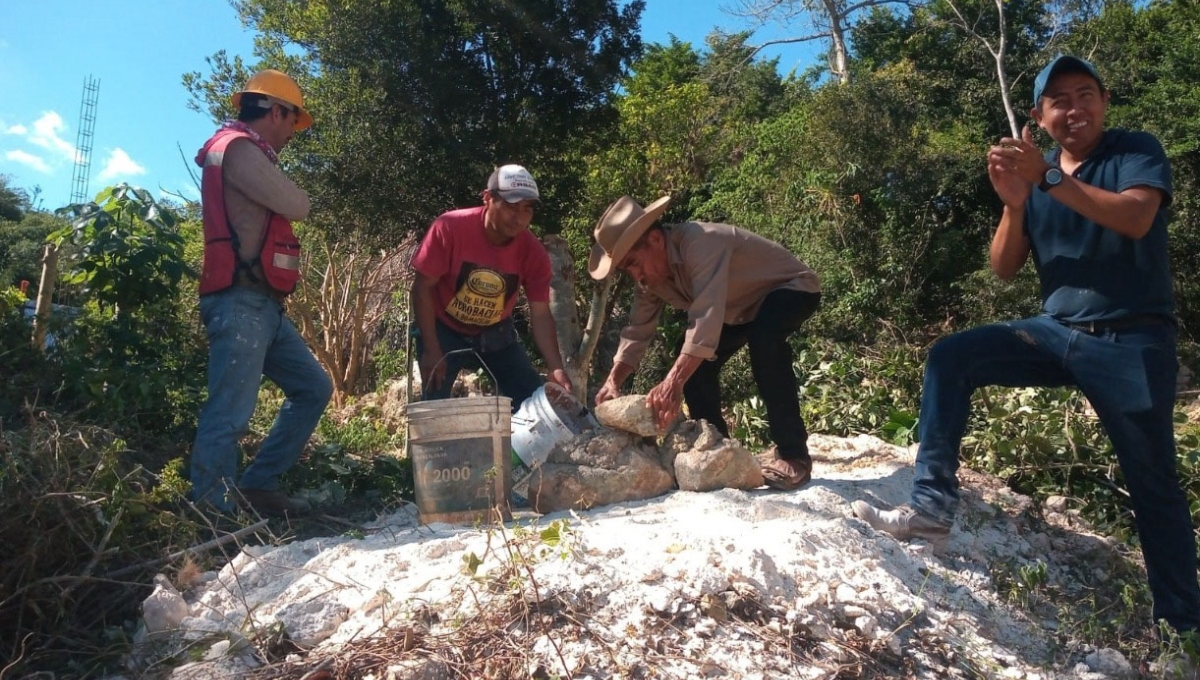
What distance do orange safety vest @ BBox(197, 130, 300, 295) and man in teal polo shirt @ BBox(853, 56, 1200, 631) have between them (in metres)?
2.61

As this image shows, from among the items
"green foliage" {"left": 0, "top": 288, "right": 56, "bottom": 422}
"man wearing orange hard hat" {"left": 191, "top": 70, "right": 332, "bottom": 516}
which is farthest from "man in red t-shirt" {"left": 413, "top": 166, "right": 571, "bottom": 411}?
"green foliage" {"left": 0, "top": 288, "right": 56, "bottom": 422}

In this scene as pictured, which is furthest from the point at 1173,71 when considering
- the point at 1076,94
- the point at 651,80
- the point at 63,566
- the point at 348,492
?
the point at 63,566

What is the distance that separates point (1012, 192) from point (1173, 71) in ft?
43.2

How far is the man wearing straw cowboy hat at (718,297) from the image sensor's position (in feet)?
13.5

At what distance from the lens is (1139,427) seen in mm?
3127

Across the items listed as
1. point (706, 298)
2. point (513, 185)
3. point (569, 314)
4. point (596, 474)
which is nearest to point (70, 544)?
point (596, 474)

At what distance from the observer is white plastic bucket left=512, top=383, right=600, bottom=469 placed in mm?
4254

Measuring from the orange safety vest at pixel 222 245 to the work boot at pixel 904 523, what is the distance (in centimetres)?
259

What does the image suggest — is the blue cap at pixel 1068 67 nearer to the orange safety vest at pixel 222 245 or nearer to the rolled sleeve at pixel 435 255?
the rolled sleeve at pixel 435 255

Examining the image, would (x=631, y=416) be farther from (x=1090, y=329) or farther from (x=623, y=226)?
(x=1090, y=329)

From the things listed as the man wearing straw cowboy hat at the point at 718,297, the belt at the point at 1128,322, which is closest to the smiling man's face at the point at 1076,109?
the belt at the point at 1128,322

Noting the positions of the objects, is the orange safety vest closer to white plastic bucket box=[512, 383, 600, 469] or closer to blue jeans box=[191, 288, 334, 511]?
blue jeans box=[191, 288, 334, 511]

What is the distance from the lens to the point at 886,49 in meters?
20.0

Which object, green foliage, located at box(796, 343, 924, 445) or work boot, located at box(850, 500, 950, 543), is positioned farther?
green foliage, located at box(796, 343, 924, 445)
